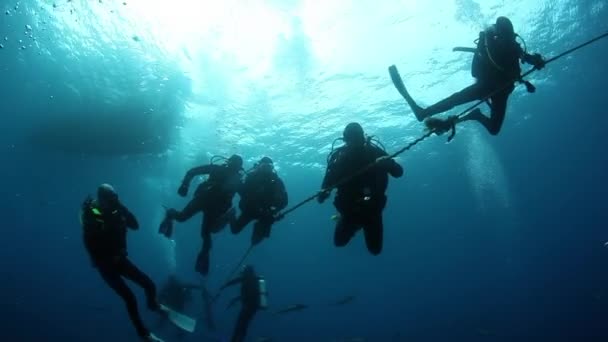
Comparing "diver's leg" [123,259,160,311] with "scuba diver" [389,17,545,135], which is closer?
"scuba diver" [389,17,545,135]

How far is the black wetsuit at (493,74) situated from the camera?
6344mm

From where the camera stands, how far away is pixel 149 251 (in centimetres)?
7719

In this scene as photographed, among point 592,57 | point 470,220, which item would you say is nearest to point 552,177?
point 470,220

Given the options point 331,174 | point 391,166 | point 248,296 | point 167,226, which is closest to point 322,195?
point 331,174

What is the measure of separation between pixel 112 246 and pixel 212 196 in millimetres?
2468

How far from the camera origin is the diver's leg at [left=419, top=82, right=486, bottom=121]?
22.1ft

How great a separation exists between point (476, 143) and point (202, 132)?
24.2 meters

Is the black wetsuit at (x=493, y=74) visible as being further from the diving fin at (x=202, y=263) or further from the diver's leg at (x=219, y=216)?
the diving fin at (x=202, y=263)

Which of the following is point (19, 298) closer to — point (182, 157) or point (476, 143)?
point (182, 157)

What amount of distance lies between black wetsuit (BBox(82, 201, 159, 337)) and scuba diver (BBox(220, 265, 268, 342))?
17.5 feet

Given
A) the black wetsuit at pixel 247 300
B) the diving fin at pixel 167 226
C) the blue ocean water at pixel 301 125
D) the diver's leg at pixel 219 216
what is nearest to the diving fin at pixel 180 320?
the diving fin at pixel 167 226

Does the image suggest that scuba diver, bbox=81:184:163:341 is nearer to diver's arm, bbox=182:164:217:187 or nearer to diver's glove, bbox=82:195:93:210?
diver's glove, bbox=82:195:93:210

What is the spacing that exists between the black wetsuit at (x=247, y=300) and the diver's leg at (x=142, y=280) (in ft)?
16.4

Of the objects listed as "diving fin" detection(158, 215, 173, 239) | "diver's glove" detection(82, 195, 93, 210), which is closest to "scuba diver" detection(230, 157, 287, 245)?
"diving fin" detection(158, 215, 173, 239)
